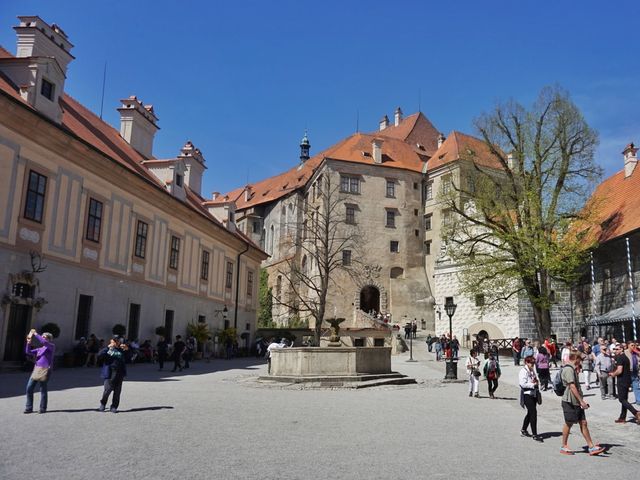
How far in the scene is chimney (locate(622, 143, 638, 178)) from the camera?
39875 millimetres

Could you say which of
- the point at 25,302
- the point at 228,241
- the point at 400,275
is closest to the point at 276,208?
the point at 400,275

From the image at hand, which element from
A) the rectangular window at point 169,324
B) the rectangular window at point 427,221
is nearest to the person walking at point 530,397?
the rectangular window at point 169,324

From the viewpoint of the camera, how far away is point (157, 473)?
6.42 metres

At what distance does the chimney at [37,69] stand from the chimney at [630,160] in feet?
116

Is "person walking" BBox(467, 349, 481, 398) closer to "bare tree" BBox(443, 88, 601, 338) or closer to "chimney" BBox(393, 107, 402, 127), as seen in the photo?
"bare tree" BBox(443, 88, 601, 338)

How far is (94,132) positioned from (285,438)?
22.6 meters

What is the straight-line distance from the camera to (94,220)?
2403 centimetres

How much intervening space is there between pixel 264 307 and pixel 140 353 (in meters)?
37.9

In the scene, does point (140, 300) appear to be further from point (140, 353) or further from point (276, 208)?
point (276, 208)

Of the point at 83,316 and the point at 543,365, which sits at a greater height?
the point at 83,316

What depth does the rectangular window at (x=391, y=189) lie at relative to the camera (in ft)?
202

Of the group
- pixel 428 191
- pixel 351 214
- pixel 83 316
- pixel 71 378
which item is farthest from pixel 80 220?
pixel 428 191

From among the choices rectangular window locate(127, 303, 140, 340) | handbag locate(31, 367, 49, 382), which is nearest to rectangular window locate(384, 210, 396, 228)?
rectangular window locate(127, 303, 140, 340)

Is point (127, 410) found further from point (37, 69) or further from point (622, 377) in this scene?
point (37, 69)
